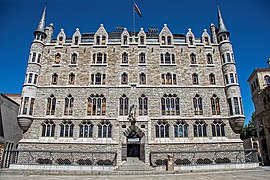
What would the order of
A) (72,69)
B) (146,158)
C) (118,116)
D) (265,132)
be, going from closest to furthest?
1. (146,158)
2. (118,116)
3. (72,69)
4. (265,132)

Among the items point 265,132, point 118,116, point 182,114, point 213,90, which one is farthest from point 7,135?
point 265,132

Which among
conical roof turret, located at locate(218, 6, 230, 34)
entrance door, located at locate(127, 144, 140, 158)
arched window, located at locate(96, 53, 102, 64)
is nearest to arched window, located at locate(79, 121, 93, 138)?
entrance door, located at locate(127, 144, 140, 158)

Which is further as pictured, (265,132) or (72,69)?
(265,132)

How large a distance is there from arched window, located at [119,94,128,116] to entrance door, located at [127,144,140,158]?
469 cm

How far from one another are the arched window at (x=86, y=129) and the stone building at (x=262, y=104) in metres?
26.8

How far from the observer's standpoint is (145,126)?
23906 mm

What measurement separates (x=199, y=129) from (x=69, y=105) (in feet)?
56.6

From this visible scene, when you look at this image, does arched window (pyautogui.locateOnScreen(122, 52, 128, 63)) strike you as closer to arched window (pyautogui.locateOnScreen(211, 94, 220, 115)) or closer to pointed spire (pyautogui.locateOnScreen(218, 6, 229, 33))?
arched window (pyautogui.locateOnScreen(211, 94, 220, 115))

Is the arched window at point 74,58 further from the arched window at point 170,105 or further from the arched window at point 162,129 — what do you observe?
the arched window at point 162,129

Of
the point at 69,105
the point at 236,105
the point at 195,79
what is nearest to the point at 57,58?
the point at 69,105

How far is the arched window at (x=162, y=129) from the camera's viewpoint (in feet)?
78.3

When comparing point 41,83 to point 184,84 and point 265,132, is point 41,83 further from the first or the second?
point 265,132

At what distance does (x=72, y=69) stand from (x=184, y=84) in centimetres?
1572

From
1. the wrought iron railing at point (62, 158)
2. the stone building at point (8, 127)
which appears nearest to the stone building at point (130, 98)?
the wrought iron railing at point (62, 158)
